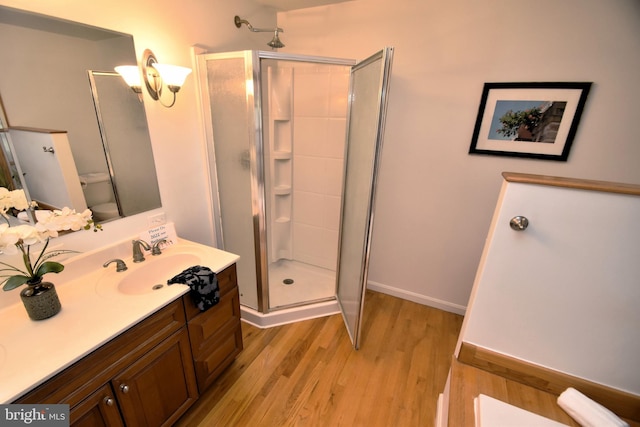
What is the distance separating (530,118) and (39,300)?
2.74 m

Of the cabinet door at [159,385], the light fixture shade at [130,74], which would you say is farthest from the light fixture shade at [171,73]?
the cabinet door at [159,385]

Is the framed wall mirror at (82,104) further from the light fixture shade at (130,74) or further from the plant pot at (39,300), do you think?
the plant pot at (39,300)

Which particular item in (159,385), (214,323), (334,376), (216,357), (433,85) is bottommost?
(334,376)

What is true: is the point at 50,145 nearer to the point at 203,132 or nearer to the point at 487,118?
the point at 203,132

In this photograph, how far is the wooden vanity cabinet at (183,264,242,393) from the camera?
4.49ft

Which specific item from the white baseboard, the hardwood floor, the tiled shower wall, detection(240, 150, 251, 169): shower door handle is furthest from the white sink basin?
the white baseboard

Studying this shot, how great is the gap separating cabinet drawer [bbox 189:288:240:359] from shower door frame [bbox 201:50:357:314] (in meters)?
0.38

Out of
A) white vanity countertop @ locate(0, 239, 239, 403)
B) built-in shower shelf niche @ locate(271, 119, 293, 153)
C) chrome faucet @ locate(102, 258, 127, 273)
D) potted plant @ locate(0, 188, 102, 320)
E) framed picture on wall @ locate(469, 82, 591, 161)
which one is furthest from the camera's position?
built-in shower shelf niche @ locate(271, 119, 293, 153)

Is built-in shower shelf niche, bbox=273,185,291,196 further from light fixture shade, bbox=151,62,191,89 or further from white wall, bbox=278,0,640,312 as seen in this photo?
light fixture shade, bbox=151,62,191,89

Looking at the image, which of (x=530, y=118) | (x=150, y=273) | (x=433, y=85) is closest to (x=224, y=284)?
(x=150, y=273)

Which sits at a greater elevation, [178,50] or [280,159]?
[178,50]

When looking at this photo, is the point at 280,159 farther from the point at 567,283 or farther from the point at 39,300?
the point at 567,283

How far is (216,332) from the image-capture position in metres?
1.51

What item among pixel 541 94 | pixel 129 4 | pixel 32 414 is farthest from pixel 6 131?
pixel 541 94
